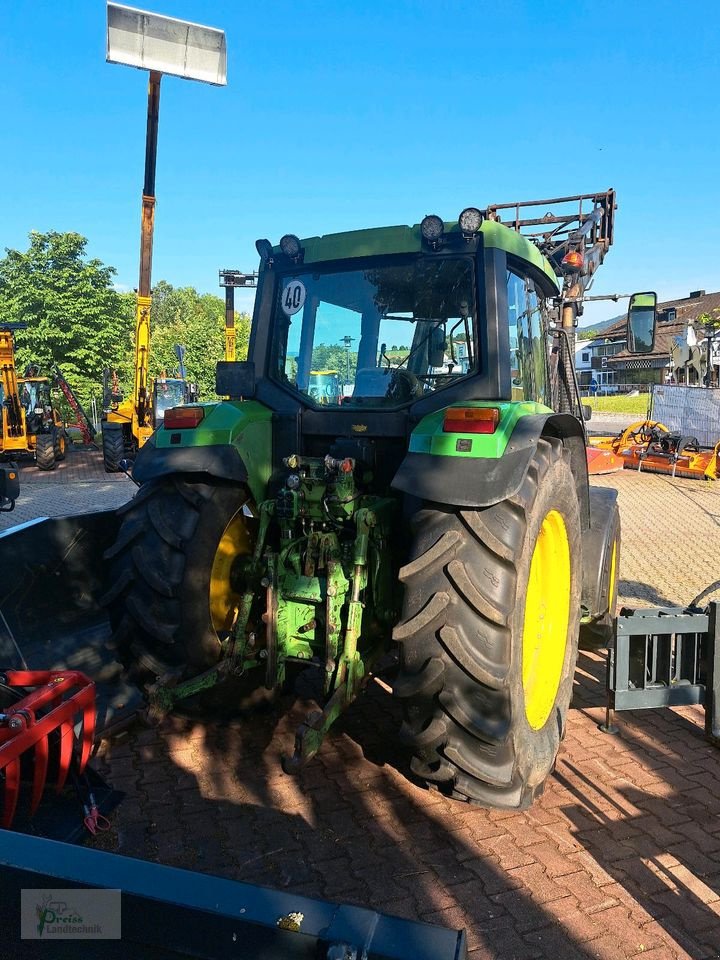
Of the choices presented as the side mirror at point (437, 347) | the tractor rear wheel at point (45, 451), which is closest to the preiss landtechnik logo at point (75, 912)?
the side mirror at point (437, 347)

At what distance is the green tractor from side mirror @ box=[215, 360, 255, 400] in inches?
0.4

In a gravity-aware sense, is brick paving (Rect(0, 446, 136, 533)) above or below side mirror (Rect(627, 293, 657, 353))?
below

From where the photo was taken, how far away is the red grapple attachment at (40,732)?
7.33 feet

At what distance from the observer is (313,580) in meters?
3.06

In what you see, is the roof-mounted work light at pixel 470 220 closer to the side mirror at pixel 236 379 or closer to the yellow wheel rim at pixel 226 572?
the side mirror at pixel 236 379

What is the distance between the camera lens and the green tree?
26.2m

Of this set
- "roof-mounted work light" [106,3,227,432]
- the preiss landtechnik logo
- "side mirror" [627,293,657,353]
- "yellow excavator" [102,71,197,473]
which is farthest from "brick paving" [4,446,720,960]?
"roof-mounted work light" [106,3,227,432]

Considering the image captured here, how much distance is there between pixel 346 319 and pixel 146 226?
939 centimetres

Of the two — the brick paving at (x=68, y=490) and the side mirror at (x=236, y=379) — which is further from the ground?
the side mirror at (x=236, y=379)

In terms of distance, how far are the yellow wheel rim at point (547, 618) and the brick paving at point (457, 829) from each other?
0.35m

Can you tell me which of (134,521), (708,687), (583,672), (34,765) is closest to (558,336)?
(583,672)

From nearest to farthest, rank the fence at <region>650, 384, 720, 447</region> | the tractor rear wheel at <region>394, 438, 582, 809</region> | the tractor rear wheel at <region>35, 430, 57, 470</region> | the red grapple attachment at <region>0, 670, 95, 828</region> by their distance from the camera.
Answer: the red grapple attachment at <region>0, 670, 95, 828</region> → the tractor rear wheel at <region>394, 438, 582, 809</region> → the fence at <region>650, 384, 720, 447</region> → the tractor rear wheel at <region>35, 430, 57, 470</region>

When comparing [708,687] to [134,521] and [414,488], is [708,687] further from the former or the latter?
[134,521]

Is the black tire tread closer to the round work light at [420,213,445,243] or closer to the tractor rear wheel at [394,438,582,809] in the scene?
the round work light at [420,213,445,243]
